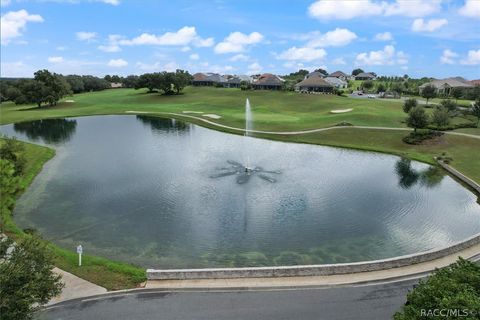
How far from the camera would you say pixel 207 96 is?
11494 centimetres

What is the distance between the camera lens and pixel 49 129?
6981 cm

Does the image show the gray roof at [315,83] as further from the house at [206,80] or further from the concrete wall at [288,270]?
the concrete wall at [288,270]

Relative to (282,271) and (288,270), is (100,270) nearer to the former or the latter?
(282,271)

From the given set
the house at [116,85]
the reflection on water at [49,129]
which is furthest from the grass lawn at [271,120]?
the house at [116,85]

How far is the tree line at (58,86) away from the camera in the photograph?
99.7 meters

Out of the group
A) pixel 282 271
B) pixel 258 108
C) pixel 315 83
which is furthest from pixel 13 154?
pixel 315 83

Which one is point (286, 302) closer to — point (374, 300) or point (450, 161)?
point (374, 300)

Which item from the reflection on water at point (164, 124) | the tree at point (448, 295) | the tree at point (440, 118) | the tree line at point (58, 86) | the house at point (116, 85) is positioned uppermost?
the house at point (116, 85)

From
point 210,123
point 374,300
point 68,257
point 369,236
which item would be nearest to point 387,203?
point 369,236

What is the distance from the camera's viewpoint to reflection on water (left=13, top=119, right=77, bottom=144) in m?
60.8

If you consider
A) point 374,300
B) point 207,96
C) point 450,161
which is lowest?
point 374,300

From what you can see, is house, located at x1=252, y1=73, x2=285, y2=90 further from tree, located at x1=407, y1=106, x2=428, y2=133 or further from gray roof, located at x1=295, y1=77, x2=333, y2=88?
tree, located at x1=407, y1=106, x2=428, y2=133

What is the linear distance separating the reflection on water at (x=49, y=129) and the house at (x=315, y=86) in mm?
77797

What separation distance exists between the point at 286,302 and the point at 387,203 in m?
18.8
